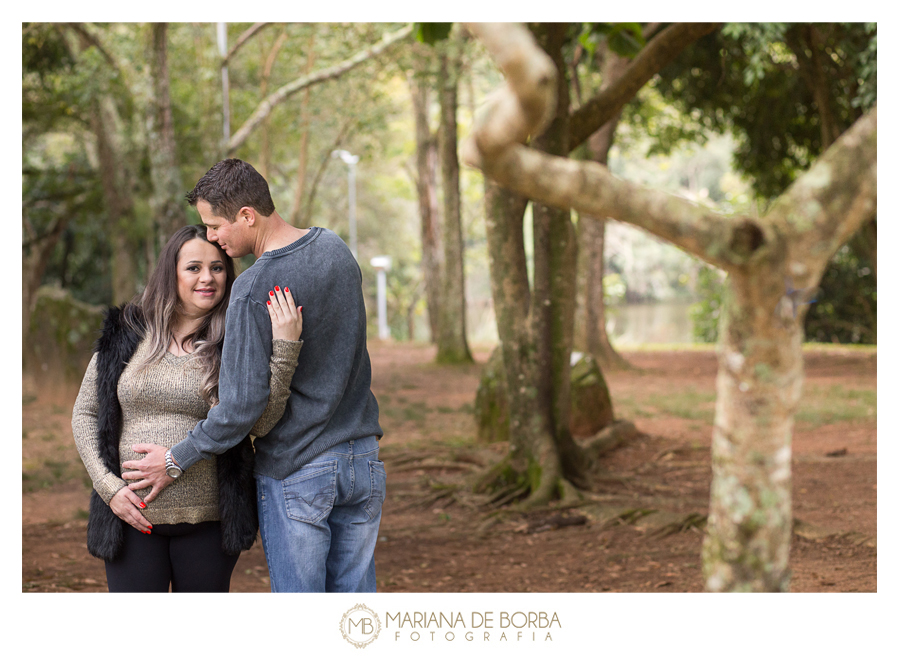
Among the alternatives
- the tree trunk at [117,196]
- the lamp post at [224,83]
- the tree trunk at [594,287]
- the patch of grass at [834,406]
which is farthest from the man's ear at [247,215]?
→ the tree trunk at [594,287]

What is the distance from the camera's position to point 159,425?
2674 mm

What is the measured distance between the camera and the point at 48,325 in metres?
10.9

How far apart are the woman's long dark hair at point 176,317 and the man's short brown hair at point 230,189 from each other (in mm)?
261

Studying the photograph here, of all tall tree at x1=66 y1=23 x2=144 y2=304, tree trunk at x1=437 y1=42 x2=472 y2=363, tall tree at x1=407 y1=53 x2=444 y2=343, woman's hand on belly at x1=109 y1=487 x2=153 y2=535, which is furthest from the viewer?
tall tree at x1=407 y1=53 x2=444 y2=343

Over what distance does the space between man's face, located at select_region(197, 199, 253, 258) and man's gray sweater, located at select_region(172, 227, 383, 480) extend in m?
0.12

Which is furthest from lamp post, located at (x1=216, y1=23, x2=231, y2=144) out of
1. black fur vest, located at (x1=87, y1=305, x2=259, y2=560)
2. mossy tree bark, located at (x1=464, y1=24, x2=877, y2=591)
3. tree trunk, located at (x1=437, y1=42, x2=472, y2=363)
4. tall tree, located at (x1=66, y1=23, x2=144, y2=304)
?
mossy tree bark, located at (x1=464, y1=24, x2=877, y2=591)

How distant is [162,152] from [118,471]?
7.61 m

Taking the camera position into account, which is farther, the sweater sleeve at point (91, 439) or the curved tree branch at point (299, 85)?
the curved tree branch at point (299, 85)

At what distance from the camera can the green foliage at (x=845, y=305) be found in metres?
16.8

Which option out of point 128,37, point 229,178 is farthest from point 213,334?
point 128,37

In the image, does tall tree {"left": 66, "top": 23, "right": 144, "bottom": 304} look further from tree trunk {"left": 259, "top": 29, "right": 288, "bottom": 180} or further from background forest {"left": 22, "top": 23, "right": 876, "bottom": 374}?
tree trunk {"left": 259, "top": 29, "right": 288, "bottom": 180}

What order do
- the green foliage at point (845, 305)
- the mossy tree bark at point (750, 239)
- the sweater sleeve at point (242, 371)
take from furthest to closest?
the green foliage at point (845, 305), the sweater sleeve at point (242, 371), the mossy tree bark at point (750, 239)

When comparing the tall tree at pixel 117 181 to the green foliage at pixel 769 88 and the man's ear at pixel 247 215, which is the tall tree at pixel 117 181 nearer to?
the green foliage at pixel 769 88

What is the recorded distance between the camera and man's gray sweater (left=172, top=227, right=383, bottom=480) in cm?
237
